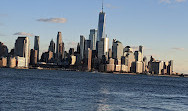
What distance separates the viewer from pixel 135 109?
61.5 meters

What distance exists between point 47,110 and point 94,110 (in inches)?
331

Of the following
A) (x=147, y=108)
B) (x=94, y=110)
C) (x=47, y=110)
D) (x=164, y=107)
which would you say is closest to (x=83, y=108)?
(x=94, y=110)

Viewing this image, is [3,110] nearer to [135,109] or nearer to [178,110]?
[135,109]

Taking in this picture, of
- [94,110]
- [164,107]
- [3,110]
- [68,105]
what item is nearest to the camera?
[3,110]

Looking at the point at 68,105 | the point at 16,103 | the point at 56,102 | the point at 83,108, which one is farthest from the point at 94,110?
the point at 16,103

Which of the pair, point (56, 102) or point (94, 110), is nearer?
point (94, 110)

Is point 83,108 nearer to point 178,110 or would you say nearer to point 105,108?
point 105,108

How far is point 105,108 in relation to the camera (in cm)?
6150

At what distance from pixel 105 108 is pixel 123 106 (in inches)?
194

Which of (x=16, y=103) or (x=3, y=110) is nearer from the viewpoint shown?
(x=3, y=110)

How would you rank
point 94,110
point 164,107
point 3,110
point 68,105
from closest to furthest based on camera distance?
point 3,110 → point 94,110 → point 68,105 → point 164,107

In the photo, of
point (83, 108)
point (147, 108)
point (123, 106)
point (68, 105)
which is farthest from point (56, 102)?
point (147, 108)

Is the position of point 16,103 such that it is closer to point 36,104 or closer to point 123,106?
point 36,104

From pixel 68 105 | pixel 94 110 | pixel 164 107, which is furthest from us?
pixel 164 107
